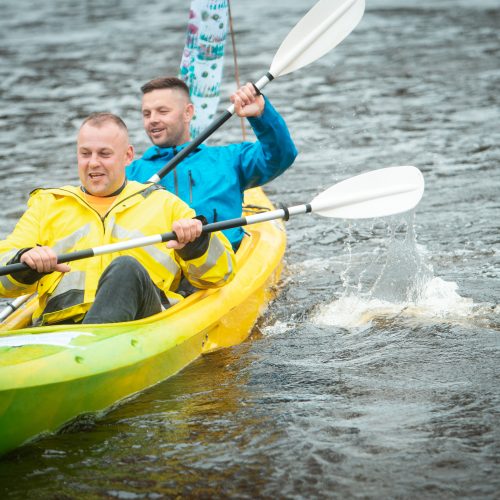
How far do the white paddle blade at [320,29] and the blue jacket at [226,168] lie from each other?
0.81 m

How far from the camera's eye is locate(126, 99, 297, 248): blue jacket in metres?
5.30

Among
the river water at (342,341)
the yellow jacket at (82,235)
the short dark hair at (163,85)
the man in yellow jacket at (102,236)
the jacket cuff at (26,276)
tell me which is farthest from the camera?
the short dark hair at (163,85)

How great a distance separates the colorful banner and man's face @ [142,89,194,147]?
1.44 m

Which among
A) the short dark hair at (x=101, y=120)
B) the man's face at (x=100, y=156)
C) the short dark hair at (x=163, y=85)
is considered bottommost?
the man's face at (x=100, y=156)

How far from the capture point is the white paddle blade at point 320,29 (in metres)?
6.00

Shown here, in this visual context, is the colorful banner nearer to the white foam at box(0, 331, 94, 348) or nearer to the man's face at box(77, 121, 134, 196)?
the man's face at box(77, 121, 134, 196)

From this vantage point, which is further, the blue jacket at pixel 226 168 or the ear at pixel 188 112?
the ear at pixel 188 112

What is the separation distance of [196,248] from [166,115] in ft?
4.21

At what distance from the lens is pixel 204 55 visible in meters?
6.87

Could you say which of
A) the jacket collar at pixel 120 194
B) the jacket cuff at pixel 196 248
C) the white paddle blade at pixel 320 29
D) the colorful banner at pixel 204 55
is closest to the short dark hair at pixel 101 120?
the jacket collar at pixel 120 194

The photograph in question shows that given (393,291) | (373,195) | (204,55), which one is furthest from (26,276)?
(204,55)

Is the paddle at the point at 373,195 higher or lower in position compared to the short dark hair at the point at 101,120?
lower

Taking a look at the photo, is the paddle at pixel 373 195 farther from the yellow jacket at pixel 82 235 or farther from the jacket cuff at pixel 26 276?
the jacket cuff at pixel 26 276

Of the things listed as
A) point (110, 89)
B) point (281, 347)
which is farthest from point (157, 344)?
point (110, 89)
